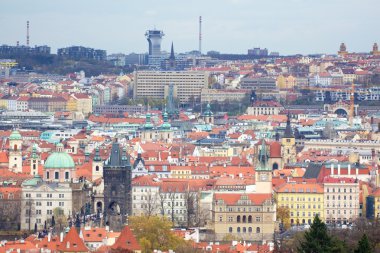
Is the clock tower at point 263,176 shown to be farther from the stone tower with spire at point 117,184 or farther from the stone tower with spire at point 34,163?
the stone tower with spire at point 34,163

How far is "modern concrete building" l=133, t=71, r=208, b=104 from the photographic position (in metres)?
142

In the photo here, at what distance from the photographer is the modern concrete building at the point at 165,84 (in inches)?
5610

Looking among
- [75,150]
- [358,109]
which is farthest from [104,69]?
[75,150]

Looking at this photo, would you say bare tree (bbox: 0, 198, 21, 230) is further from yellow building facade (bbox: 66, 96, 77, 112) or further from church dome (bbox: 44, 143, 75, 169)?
yellow building facade (bbox: 66, 96, 77, 112)

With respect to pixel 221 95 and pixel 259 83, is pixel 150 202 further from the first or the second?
pixel 259 83

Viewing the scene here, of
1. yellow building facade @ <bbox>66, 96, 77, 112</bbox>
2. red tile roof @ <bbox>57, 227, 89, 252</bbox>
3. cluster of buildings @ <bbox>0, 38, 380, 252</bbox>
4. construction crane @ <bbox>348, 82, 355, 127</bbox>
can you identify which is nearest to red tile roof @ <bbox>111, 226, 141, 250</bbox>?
cluster of buildings @ <bbox>0, 38, 380, 252</bbox>

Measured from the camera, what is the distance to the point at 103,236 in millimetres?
51312

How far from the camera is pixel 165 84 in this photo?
14312 centimetres

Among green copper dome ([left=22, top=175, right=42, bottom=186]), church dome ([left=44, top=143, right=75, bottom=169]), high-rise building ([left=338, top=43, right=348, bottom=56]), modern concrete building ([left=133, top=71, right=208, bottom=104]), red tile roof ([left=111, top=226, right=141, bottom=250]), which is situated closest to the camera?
red tile roof ([left=111, top=226, right=141, bottom=250])

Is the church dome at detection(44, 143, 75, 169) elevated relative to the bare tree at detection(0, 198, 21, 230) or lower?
elevated

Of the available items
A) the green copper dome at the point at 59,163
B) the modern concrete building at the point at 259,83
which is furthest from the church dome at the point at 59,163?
the modern concrete building at the point at 259,83

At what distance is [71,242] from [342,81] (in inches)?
3978

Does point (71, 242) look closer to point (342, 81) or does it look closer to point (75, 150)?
point (75, 150)

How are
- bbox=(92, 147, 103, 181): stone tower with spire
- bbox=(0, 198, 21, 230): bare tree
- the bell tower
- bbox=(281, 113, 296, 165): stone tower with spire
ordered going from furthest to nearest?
bbox=(281, 113, 296, 165): stone tower with spire < the bell tower < bbox=(92, 147, 103, 181): stone tower with spire < bbox=(0, 198, 21, 230): bare tree
